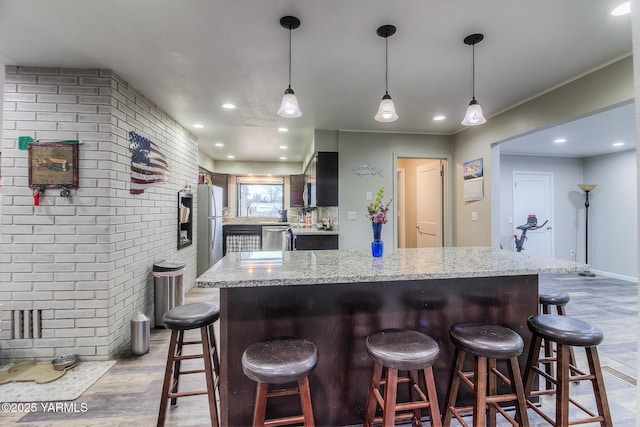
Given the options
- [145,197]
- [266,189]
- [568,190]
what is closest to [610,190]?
[568,190]

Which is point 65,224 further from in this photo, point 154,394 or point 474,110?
point 474,110

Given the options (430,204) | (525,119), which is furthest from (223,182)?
(525,119)

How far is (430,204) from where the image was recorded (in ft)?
16.9

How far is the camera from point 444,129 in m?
4.43

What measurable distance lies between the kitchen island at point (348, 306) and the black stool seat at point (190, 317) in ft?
0.75

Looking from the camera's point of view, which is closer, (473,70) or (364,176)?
(473,70)

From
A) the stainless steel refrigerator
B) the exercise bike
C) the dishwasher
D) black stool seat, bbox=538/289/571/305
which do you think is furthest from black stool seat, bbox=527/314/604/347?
the dishwasher

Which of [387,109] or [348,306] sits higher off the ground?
[387,109]

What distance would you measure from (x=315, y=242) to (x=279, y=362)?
3072mm

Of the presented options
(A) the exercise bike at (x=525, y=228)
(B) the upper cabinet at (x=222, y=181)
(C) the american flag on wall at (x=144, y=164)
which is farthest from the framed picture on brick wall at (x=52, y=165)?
(A) the exercise bike at (x=525, y=228)

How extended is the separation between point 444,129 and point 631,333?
3.17 meters

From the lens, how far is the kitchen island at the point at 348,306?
1.55 m

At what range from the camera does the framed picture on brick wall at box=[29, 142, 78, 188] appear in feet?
7.98

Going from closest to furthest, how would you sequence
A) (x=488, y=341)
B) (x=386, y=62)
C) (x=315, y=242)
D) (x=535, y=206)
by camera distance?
(x=488, y=341), (x=386, y=62), (x=315, y=242), (x=535, y=206)
